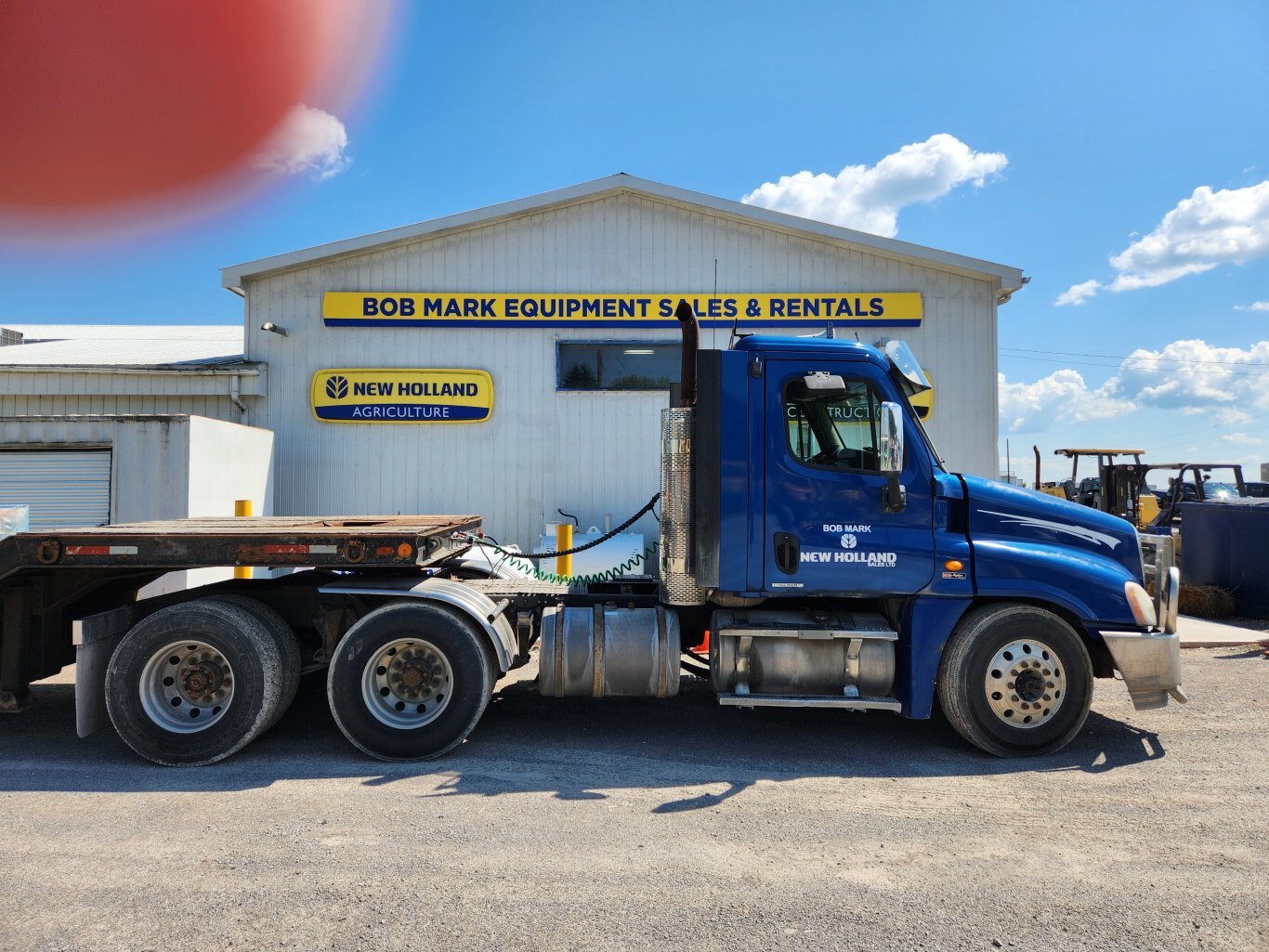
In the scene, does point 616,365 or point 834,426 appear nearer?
point 834,426

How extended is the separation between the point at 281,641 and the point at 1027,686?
17.3 ft

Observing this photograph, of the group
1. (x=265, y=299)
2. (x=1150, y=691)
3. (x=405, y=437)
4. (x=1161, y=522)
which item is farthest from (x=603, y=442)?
(x=1161, y=522)

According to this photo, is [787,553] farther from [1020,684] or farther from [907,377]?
[1020,684]

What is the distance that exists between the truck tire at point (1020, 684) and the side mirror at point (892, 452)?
105 cm

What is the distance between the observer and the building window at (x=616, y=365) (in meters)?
11.5

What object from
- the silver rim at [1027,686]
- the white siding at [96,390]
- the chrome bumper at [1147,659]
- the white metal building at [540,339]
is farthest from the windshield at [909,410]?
the white siding at [96,390]

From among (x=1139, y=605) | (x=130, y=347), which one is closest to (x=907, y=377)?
(x=1139, y=605)

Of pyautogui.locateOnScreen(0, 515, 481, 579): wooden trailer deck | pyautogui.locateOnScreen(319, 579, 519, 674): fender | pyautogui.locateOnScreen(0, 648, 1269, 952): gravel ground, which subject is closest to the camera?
pyautogui.locateOnScreen(0, 648, 1269, 952): gravel ground

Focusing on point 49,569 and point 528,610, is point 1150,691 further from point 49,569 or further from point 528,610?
point 49,569

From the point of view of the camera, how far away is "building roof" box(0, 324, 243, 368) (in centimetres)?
1170

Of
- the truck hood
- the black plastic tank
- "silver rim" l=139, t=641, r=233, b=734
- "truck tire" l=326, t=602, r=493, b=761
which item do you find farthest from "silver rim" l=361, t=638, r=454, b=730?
the black plastic tank

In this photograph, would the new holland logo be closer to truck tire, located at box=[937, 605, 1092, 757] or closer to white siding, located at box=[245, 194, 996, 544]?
white siding, located at box=[245, 194, 996, 544]

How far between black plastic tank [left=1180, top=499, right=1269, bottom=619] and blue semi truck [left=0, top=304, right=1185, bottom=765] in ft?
23.9

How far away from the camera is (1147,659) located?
16.3 feet
